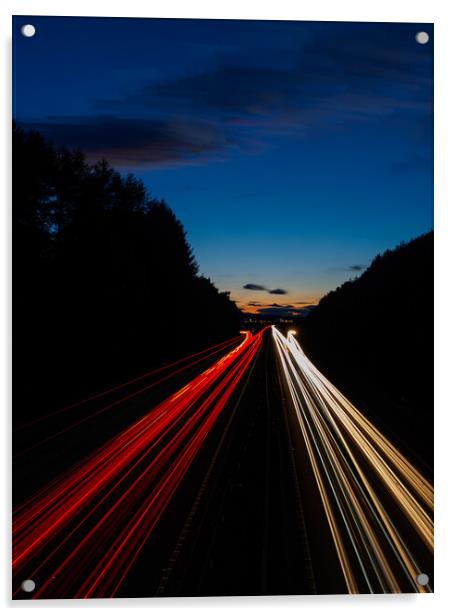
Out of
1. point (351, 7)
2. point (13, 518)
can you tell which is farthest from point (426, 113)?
point (13, 518)

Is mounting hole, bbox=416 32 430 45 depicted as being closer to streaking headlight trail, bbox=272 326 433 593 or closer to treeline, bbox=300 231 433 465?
treeline, bbox=300 231 433 465

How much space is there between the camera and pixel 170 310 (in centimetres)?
778

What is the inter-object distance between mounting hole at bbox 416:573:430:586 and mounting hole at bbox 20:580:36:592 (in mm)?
3495

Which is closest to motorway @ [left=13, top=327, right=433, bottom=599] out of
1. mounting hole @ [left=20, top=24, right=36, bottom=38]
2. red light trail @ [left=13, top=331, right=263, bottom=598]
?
red light trail @ [left=13, top=331, right=263, bottom=598]

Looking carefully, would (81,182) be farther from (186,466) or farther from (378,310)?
(378,310)

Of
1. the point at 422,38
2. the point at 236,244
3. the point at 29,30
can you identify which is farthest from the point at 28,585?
the point at 422,38

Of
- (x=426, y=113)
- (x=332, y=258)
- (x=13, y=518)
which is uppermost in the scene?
(x=426, y=113)

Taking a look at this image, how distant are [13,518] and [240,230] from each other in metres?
3.73

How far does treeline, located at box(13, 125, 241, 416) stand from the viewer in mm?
6516

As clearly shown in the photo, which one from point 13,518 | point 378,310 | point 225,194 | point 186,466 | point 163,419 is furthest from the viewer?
point 163,419

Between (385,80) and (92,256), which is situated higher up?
(385,80)

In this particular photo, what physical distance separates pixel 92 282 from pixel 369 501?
4.09 metres

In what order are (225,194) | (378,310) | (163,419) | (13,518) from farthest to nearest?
(163,419)
(378,310)
(225,194)
(13,518)
